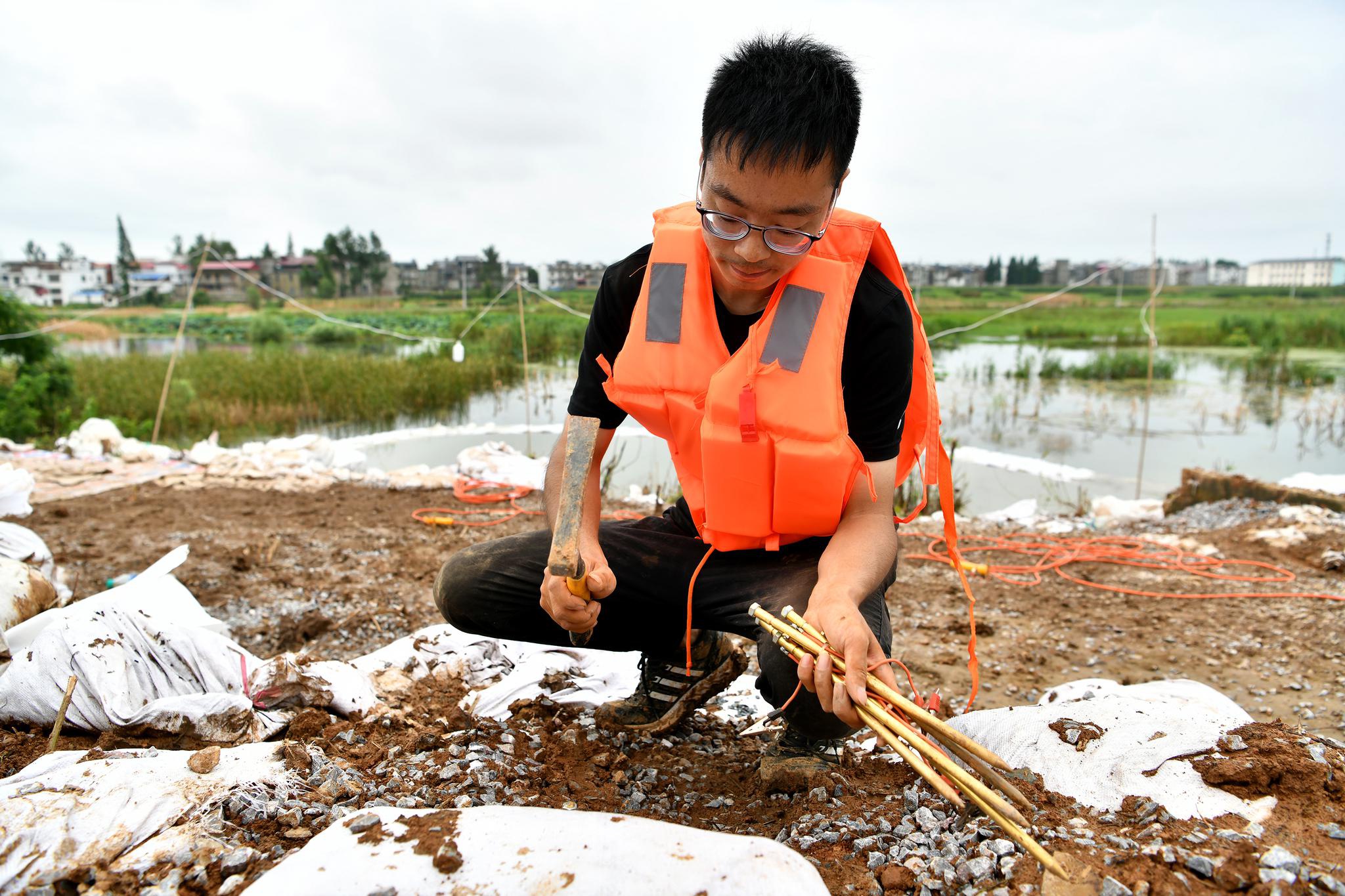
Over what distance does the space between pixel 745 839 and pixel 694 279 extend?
4.01 ft

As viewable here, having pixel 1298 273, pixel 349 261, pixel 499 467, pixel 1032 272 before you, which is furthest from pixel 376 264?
pixel 1298 273

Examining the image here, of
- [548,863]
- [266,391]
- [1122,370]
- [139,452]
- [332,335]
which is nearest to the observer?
[548,863]

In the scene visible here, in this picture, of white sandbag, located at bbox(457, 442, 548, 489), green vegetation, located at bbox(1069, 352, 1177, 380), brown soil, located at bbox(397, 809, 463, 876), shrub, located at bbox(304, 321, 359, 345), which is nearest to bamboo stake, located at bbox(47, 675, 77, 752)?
brown soil, located at bbox(397, 809, 463, 876)

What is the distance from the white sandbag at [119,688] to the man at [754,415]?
57cm

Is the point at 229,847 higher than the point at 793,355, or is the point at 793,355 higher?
the point at 793,355

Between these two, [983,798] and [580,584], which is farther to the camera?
[580,584]

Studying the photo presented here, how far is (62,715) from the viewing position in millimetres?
1853

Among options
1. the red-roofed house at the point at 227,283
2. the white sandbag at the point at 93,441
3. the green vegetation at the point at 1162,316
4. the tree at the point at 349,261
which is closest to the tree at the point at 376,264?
the tree at the point at 349,261

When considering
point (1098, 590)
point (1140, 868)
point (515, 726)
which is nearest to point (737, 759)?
point (515, 726)

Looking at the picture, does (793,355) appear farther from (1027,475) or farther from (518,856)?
(1027,475)

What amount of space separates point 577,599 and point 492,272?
2391cm

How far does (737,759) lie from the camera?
84.7 inches

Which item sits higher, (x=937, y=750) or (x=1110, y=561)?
(x=937, y=750)

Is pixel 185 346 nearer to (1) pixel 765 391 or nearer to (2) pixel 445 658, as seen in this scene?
(2) pixel 445 658
